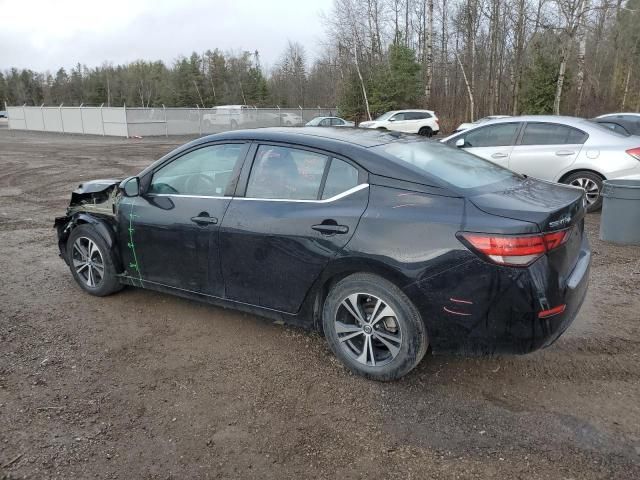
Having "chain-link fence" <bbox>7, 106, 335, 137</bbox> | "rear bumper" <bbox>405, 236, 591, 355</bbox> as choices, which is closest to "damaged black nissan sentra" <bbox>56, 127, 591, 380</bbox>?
"rear bumper" <bbox>405, 236, 591, 355</bbox>

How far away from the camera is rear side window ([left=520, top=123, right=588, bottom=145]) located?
8211mm

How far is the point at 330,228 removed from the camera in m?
3.33

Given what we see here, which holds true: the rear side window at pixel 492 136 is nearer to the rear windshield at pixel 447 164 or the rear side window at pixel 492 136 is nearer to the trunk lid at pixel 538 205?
the rear windshield at pixel 447 164

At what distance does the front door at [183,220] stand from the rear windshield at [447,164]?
46.6 inches

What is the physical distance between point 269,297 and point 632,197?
5.17 m

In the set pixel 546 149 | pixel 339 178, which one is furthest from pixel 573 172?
pixel 339 178

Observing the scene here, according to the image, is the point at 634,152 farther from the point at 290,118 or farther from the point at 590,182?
the point at 290,118

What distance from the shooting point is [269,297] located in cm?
371

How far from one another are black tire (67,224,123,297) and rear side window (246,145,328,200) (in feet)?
5.54

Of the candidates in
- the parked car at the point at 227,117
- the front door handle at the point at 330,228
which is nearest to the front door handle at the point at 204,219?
the front door handle at the point at 330,228

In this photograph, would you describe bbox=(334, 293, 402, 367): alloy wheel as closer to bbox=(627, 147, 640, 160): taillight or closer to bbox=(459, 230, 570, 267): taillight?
bbox=(459, 230, 570, 267): taillight

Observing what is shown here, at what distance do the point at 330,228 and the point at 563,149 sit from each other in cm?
631

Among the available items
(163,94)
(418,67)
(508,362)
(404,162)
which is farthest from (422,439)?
(163,94)

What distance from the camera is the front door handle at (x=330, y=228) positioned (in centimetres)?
329
